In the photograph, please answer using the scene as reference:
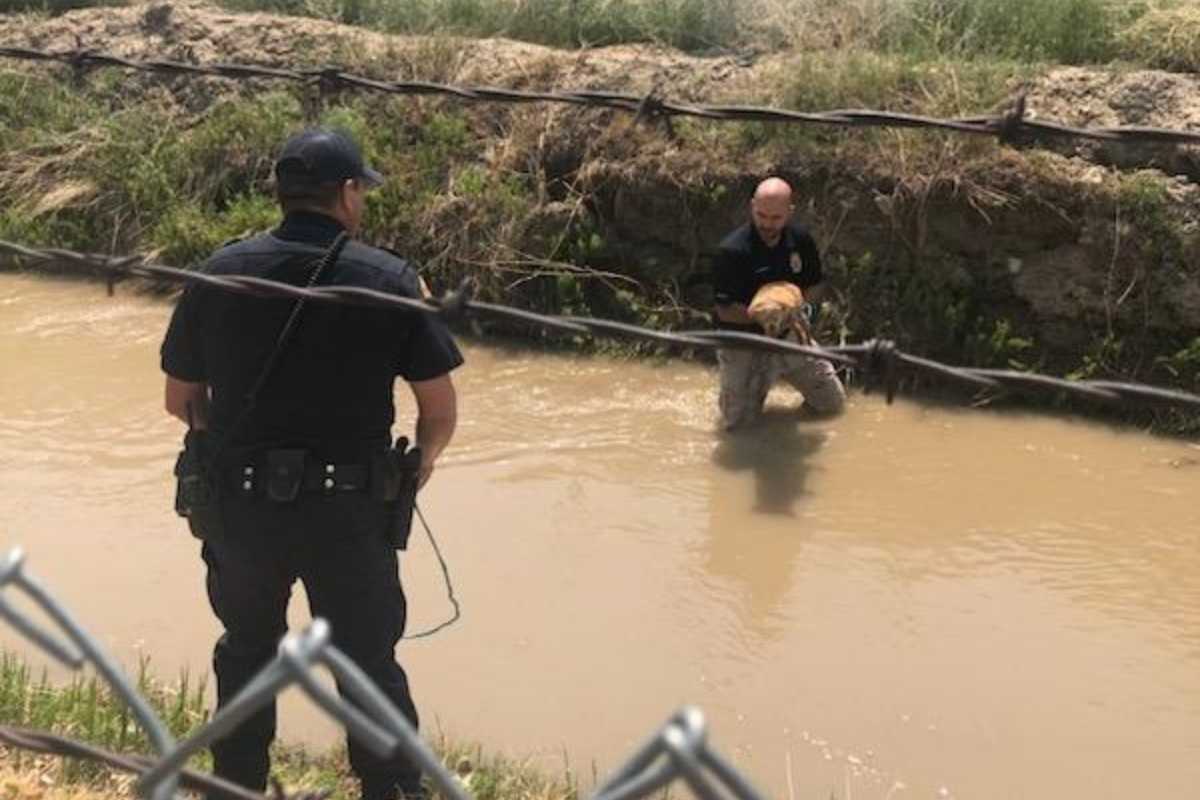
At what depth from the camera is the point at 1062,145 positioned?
8305 mm

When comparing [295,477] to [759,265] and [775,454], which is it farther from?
[775,454]

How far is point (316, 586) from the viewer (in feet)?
12.0

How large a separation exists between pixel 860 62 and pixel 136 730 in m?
6.26

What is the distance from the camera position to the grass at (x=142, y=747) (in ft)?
12.5

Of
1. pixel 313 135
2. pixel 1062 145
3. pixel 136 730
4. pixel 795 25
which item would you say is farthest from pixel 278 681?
pixel 795 25

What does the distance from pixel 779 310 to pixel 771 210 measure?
20.6 inches

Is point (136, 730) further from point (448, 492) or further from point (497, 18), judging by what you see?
point (497, 18)

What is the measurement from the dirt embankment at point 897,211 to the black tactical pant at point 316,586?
5.30m

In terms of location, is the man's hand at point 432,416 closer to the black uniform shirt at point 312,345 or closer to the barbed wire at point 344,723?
the black uniform shirt at point 312,345

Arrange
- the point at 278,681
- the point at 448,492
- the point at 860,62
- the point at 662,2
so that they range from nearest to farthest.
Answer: the point at 278,681
the point at 448,492
the point at 860,62
the point at 662,2

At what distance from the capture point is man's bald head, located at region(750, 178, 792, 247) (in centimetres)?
708

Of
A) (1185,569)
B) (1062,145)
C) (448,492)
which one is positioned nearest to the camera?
(1185,569)

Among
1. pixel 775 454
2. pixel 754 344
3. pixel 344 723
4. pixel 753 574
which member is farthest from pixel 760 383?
pixel 344 723

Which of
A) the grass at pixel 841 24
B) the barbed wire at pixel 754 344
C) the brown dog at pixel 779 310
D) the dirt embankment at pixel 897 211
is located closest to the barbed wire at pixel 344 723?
the barbed wire at pixel 754 344
